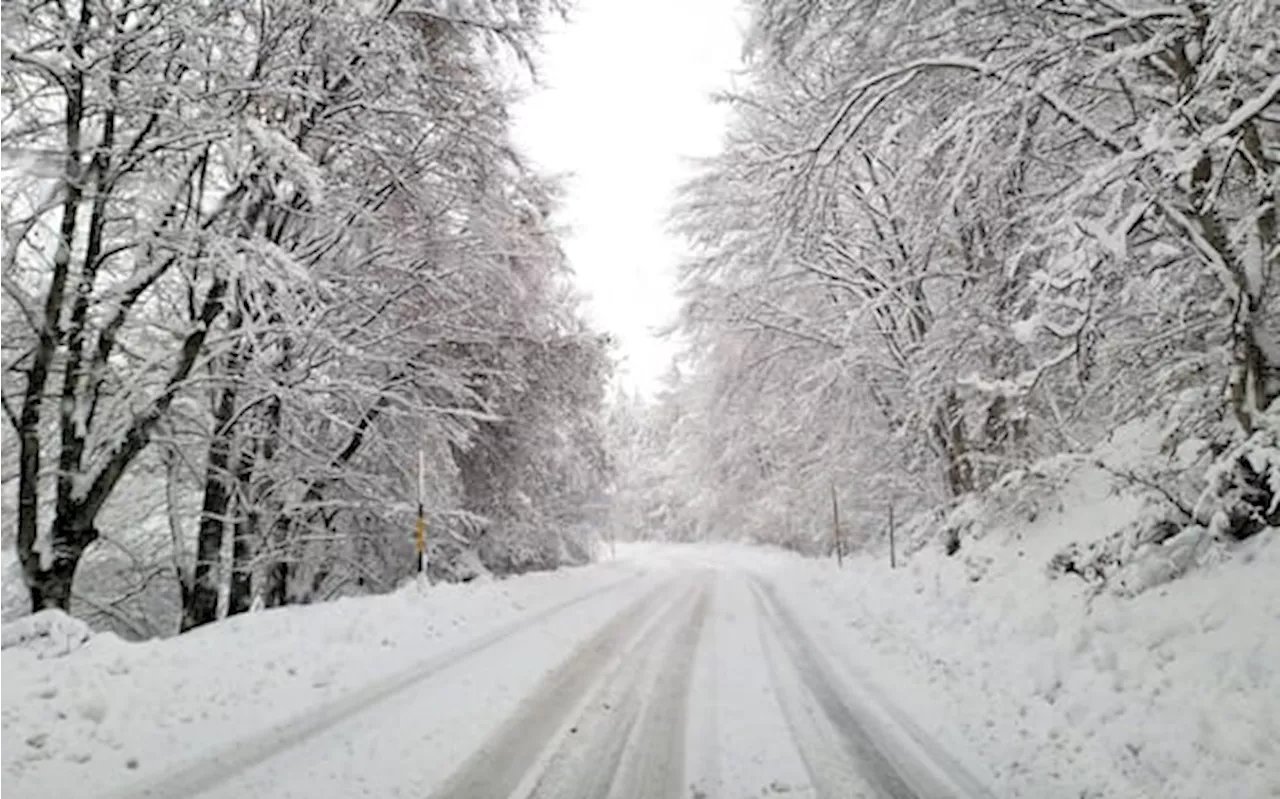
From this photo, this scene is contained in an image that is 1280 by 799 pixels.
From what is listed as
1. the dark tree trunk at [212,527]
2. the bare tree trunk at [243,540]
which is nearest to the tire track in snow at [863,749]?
the dark tree trunk at [212,527]

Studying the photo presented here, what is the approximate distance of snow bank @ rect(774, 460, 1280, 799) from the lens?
14.7ft

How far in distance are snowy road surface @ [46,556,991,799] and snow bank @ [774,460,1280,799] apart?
48 cm

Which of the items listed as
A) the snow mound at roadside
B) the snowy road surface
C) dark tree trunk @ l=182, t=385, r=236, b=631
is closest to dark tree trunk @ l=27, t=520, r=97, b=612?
the snow mound at roadside

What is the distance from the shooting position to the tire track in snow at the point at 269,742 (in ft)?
13.7

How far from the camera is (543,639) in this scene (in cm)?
938

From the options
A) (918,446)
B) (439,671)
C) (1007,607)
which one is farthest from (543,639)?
(918,446)

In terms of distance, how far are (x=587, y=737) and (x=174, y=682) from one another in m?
3.07

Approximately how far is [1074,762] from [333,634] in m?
6.46

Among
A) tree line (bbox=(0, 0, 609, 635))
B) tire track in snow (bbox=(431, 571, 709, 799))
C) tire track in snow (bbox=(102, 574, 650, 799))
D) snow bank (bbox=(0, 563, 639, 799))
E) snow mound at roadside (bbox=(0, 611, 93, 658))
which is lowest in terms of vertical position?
tire track in snow (bbox=(431, 571, 709, 799))

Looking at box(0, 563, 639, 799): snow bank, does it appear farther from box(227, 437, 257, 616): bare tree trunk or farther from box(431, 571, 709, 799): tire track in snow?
box(227, 437, 257, 616): bare tree trunk

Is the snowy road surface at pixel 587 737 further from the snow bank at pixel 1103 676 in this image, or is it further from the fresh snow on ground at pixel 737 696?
the snow bank at pixel 1103 676

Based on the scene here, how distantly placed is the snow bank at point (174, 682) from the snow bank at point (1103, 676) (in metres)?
4.40

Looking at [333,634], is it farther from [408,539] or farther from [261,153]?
[408,539]

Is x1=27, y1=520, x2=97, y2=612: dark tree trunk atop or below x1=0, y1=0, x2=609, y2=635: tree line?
below
